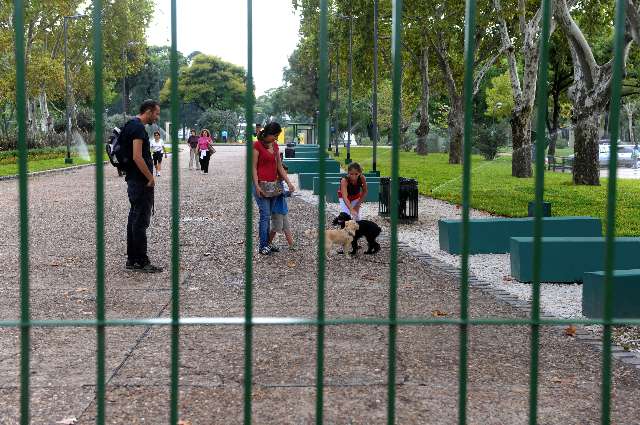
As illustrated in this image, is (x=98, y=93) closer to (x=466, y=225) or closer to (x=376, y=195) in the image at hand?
(x=466, y=225)

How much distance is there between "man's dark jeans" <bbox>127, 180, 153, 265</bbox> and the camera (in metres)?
9.58

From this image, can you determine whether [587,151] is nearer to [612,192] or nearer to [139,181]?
[139,181]

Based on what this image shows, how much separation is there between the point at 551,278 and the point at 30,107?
44148 mm

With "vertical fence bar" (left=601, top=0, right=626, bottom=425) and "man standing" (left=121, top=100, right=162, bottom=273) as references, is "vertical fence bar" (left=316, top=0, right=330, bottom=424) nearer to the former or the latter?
"vertical fence bar" (left=601, top=0, right=626, bottom=425)

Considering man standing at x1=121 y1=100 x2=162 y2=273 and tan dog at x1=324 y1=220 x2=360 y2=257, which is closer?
man standing at x1=121 y1=100 x2=162 y2=273

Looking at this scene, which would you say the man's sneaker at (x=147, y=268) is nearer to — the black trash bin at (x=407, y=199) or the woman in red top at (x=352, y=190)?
the woman in red top at (x=352, y=190)

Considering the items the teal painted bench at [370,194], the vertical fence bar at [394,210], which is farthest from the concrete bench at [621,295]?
the teal painted bench at [370,194]

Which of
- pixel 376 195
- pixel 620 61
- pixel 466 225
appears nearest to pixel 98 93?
pixel 466 225

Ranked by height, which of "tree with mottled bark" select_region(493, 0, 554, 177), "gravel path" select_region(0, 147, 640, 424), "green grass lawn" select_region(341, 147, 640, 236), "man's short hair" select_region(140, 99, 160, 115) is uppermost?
"tree with mottled bark" select_region(493, 0, 554, 177)

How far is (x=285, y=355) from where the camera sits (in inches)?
241

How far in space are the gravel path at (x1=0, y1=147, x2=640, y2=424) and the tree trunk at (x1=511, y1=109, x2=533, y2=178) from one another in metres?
17.5

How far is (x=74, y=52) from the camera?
5603 centimetres

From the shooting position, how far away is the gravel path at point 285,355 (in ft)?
16.1

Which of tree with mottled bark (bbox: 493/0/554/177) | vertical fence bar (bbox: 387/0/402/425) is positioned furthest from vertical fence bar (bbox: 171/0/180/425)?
tree with mottled bark (bbox: 493/0/554/177)
